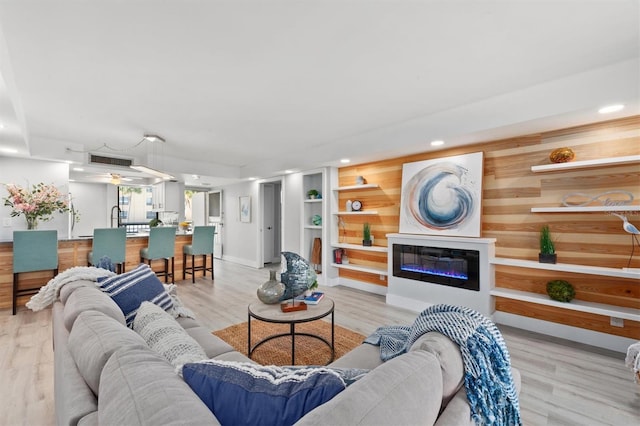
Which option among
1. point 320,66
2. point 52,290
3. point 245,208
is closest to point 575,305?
point 320,66

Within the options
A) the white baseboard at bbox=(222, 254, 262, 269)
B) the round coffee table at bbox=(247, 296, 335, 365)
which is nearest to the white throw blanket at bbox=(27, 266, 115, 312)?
the round coffee table at bbox=(247, 296, 335, 365)

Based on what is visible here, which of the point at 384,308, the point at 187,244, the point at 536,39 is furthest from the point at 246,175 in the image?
the point at 536,39

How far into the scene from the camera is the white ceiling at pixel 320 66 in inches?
69.6

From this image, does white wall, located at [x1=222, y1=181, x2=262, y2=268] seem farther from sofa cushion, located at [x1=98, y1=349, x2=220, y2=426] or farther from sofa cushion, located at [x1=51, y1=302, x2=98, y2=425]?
sofa cushion, located at [x1=98, y1=349, x2=220, y2=426]

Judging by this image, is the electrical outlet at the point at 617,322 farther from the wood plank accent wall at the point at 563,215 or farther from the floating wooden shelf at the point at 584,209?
the floating wooden shelf at the point at 584,209

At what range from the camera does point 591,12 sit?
1.77 m

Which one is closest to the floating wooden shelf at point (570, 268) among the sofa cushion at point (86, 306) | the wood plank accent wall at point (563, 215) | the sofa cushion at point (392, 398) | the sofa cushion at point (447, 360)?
the wood plank accent wall at point (563, 215)

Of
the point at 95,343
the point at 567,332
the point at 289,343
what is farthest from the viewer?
the point at 567,332

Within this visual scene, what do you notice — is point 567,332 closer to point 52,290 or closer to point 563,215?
point 563,215

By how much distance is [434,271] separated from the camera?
12.6 ft

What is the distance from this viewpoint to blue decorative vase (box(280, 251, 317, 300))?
2455 millimetres

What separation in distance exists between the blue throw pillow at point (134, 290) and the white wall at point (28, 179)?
3674 mm

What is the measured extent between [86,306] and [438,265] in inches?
143

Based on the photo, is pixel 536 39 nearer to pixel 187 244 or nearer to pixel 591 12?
pixel 591 12
